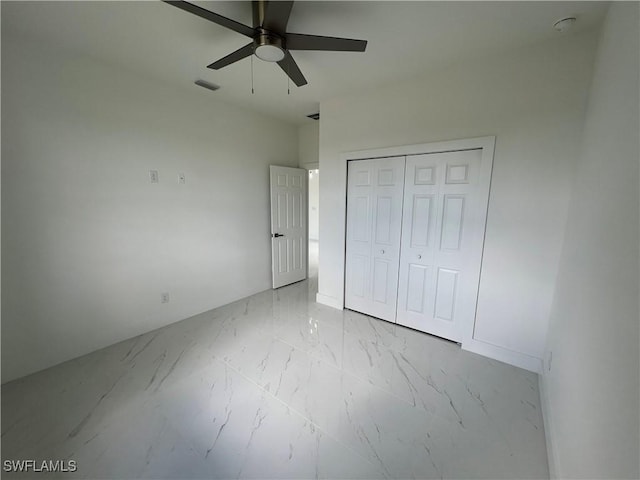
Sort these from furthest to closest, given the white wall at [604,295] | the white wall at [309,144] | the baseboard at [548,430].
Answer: the white wall at [309,144], the baseboard at [548,430], the white wall at [604,295]

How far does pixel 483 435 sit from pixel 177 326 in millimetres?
2982

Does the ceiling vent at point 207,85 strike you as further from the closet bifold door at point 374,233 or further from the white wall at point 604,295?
the white wall at point 604,295

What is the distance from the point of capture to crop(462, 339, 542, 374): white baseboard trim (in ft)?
7.34

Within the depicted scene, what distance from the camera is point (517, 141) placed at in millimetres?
2145

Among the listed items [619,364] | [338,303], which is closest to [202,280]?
[338,303]

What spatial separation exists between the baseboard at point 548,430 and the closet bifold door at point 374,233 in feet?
4.54

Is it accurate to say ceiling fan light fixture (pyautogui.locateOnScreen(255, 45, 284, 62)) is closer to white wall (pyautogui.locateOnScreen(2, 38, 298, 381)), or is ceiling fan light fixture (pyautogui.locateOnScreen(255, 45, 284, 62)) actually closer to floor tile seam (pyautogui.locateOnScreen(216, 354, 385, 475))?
white wall (pyautogui.locateOnScreen(2, 38, 298, 381))

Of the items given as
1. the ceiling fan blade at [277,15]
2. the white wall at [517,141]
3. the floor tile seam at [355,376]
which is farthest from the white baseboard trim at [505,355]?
the ceiling fan blade at [277,15]

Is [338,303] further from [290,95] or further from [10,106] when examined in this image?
[10,106]

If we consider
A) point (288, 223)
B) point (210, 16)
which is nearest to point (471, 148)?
point (210, 16)

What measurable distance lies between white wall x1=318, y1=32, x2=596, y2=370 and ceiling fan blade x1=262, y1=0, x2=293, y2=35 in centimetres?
160

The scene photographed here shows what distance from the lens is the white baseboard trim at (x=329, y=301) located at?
3.48 meters

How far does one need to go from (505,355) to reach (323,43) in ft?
9.45

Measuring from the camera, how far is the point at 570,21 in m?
1.70
